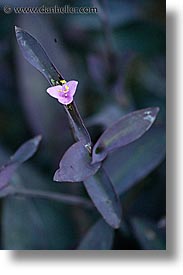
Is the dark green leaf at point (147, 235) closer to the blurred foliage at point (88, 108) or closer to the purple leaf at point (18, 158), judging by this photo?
the blurred foliage at point (88, 108)

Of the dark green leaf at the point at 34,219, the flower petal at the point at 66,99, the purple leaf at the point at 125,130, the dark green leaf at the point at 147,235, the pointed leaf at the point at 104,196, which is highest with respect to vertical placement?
the flower petal at the point at 66,99

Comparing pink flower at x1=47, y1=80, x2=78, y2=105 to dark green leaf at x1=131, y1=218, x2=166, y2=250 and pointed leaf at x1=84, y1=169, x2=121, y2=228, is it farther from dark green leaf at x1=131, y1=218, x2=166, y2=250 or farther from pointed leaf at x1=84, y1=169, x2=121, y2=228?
dark green leaf at x1=131, y1=218, x2=166, y2=250

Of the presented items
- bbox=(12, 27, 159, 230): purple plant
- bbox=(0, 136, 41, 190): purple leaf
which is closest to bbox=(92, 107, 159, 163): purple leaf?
bbox=(12, 27, 159, 230): purple plant

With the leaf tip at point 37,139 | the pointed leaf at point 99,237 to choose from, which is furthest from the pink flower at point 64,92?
the pointed leaf at point 99,237

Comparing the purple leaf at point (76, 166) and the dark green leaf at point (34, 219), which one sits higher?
the purple leaf at point (76, 166)

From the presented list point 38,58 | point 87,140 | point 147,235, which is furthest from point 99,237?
point 38,58

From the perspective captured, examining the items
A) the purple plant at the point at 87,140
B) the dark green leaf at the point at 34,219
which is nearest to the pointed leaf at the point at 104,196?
the purple plant at the point at 87,140

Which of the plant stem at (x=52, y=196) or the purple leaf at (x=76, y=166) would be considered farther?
the plant stem at (x=52, y=196)
